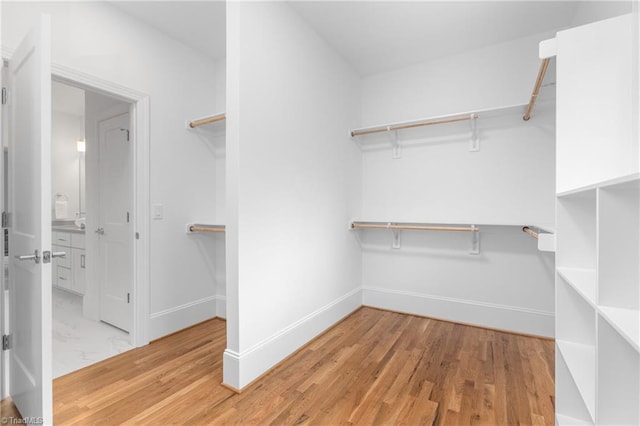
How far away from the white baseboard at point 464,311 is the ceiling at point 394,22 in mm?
2321

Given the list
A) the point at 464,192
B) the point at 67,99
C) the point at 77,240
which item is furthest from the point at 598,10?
the point at 67,99

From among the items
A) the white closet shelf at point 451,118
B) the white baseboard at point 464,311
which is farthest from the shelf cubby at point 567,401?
the white closet shelf at point 451,118

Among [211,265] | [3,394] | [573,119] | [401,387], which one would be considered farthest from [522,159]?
[3,394]

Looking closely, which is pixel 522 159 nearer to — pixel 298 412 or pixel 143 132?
pixel 298 412

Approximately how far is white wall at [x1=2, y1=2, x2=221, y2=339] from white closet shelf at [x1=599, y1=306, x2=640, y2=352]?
2.74m

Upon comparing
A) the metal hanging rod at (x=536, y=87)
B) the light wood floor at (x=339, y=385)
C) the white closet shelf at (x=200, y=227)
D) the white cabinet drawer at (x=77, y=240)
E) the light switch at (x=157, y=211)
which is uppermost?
the metal hanging rod at (x=536, y=87)

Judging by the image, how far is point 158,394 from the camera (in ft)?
5.82

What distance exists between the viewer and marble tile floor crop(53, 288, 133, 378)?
84.5 inches

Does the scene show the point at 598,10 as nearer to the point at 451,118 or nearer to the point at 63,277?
the point at 451,118

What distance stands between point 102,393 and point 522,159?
11.3ft

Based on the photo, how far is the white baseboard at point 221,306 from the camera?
3.05m

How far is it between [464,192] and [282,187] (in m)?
1.74

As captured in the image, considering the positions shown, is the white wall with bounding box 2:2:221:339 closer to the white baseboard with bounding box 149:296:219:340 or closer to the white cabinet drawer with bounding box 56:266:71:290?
the white baseboard with bounding box 149:296:219:340

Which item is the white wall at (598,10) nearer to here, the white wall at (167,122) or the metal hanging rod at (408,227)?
→ the metal hanging rod at (408,227)
